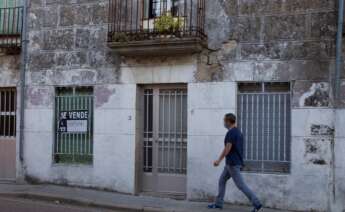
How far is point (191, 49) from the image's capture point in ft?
33.1

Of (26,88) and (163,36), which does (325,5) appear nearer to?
(163,36)

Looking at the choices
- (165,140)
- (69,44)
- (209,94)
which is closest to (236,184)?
(209,94)

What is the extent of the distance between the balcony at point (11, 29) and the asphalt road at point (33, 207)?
3.84 m

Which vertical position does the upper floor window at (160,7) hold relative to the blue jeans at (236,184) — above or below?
above

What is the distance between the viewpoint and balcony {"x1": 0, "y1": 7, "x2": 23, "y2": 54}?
Result: 12250 mm

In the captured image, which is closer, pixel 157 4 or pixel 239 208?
pixel 239 208

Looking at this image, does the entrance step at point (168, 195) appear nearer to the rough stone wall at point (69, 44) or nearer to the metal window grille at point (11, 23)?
the rough stone wall at point (69, 44)

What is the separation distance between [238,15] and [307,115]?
240 centimetres

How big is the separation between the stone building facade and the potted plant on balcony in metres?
0.56

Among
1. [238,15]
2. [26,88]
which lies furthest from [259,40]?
[26,88]

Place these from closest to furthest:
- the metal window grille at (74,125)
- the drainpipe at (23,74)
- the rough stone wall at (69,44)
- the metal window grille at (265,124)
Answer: the metal window grille at (265,124) < the rough stone wall at (69,44) < the metal window grille at (74,125) < the drainpipe at (23,74)

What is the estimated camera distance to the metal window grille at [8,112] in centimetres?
1251

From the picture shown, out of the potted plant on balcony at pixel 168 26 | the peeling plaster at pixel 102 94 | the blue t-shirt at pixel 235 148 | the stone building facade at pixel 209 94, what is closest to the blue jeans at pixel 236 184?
the blue t-shirt at pixel 235 148

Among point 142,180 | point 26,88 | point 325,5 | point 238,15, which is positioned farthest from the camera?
point 26,88
